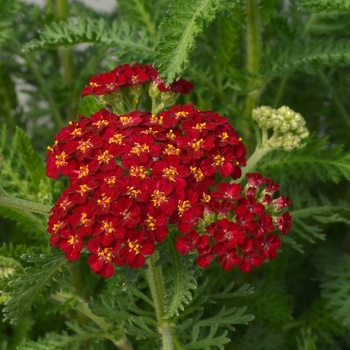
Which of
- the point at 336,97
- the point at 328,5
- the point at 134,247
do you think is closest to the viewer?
the point at 134,247

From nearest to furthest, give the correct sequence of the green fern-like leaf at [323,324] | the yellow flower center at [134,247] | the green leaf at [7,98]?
the yellow flower center at [134,247] → the green fern-like leaf at [323,324] → the green leaf at [7,98]

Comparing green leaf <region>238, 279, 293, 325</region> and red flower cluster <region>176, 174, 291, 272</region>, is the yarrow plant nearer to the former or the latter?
red flower cluster <region>176, 174, 291, 272</region>

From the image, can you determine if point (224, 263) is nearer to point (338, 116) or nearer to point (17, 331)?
point (17, 331)

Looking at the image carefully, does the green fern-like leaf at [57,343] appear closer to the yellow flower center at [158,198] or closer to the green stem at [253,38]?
the yellow flower center at [158,198]

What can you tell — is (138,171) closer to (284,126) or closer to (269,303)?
(284,126)

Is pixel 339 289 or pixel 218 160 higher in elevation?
pixel 218 160

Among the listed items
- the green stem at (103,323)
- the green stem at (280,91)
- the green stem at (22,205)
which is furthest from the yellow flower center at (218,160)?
the green stem at (280,91)

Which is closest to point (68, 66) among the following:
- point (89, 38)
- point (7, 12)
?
point (7, 12)
